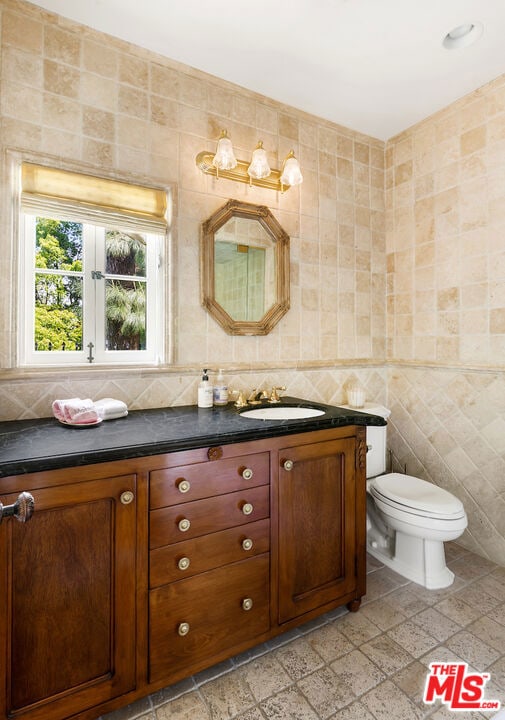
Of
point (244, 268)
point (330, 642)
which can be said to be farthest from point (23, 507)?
point (244, 268)

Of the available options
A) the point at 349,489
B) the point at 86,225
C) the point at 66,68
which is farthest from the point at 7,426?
the point at 66,68

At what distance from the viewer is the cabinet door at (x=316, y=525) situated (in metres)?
1.51

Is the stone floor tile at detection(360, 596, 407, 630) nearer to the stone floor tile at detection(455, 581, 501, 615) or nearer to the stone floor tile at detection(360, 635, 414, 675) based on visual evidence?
the stone floor tile at detection(360, 635, 414, 675)

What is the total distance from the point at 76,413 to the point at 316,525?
1.07 meters

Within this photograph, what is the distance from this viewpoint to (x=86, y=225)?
71.9 inches

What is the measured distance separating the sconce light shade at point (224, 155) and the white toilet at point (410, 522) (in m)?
1.62

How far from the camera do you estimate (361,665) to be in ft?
4.75

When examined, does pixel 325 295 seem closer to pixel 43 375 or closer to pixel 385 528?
pixel 385 528

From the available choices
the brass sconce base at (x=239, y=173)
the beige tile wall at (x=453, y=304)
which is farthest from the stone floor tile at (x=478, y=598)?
the brass sconce base at (x=239, y=173)

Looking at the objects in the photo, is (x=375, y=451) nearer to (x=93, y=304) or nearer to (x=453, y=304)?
(x=453, y=304)

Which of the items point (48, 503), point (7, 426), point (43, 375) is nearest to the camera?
point (48, 503)

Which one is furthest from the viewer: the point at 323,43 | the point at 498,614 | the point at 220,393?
the point at 220,393

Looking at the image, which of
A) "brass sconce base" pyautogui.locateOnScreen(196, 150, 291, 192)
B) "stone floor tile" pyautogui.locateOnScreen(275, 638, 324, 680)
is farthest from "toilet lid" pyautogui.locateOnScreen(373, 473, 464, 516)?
"brass sconce base" pyautogui.locateOnScreen(196, 150, 291, 192)

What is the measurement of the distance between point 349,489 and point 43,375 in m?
1.43
